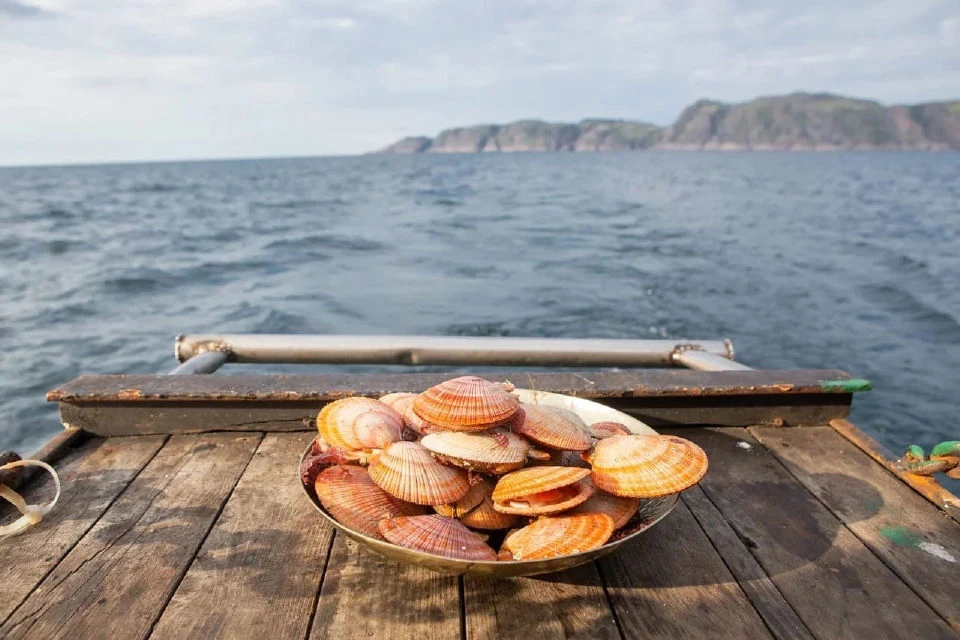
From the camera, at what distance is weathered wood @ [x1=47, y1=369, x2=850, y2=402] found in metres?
2.65

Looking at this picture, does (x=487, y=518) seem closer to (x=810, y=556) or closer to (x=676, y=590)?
(x=676, y=590)

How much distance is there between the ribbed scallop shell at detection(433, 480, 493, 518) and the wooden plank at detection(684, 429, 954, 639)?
Result: 94 cm

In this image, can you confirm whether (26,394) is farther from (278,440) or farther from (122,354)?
(278,440)

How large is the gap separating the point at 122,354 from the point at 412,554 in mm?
11849

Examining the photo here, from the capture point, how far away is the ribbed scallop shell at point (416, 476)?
5.47ft

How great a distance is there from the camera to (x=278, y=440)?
2.68 meters

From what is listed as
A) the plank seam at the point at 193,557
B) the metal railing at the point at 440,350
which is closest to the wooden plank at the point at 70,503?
the plank seam at the point at 193,557

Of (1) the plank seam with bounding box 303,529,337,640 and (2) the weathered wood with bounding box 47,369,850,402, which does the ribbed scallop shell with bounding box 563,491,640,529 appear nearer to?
(1) the plank seam with bounding box 303,529,337,640

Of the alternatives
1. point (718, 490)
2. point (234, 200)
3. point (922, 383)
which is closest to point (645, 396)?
point (718, 490)

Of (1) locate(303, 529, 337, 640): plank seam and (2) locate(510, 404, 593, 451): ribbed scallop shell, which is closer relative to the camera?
(1) locate(303, 529, 337, 640): plank seam

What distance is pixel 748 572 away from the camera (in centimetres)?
185

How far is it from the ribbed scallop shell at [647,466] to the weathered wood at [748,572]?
1.37 feet

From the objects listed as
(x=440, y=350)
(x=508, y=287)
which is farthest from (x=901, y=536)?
(x=508, y=287)

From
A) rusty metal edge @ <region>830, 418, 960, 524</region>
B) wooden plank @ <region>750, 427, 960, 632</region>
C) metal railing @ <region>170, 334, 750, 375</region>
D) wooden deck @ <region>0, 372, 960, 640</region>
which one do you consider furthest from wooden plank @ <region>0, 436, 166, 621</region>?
rusty metal edge @ <region>830, 418, 960, 524</region>
